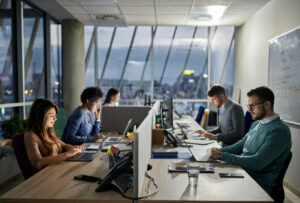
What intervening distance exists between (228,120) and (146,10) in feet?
9.63

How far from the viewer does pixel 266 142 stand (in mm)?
2119

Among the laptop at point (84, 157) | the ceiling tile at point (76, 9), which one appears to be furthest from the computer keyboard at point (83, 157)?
the ceiling tile at point (76, 9)

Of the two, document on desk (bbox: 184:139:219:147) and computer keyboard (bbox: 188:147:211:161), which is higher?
computer keyboard (bbox: 188:147:211:161)

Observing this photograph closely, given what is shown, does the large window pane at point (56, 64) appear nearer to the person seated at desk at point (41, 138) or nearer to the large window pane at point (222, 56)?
the large window pane at point (222, 56)

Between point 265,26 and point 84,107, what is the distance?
3.51 metres

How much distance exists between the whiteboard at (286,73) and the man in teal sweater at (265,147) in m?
1.55

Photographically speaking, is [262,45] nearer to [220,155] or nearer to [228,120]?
[228,120]

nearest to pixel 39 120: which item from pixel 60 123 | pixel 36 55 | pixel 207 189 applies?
pixel 207 189

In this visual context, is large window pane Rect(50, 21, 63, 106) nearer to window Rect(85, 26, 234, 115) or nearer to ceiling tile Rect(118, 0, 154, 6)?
window Rect(85, 26, 234, 115)

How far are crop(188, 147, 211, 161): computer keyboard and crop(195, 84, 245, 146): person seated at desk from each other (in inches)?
29.1

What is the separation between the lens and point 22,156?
7.03 feet

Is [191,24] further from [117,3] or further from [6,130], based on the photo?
[6,130]

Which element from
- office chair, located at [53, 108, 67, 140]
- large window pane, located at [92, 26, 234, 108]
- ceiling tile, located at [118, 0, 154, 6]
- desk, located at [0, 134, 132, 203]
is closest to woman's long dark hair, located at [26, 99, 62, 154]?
desk, located at [0, 134, 132, 203]

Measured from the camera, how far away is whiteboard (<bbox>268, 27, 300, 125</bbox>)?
3621mm
